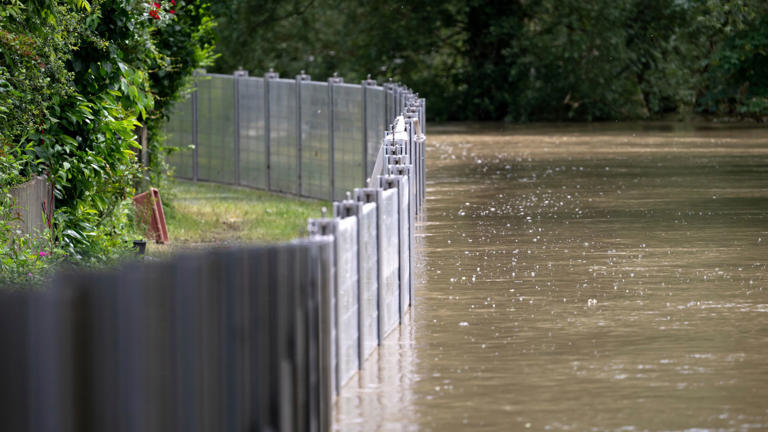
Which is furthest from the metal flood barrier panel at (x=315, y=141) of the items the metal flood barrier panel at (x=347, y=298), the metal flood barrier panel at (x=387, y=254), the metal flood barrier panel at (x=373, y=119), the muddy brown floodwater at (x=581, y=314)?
the metal flood barrier panel at (x=347, y=298)

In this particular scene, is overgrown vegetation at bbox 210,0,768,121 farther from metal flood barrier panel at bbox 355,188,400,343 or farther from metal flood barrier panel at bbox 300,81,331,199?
metal flood barrier panel at bbox 355,188,400,343

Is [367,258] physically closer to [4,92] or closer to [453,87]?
[4,92]

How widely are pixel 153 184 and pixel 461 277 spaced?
6495 mm

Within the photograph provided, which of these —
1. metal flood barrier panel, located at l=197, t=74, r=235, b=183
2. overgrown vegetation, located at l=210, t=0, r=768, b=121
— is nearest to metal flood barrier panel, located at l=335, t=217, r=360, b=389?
metal flood barrier panel, located at l=197, t=74, r=235, b=183

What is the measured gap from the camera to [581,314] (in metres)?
10.2

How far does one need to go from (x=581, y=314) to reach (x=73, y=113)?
12.9 ft

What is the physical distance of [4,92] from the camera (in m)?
9.73


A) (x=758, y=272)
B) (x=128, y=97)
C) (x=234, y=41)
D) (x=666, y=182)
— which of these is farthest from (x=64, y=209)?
(x=234, y=41)

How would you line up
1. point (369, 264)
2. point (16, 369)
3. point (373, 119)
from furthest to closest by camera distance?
point (373, 119) → point (369, 264) → point (16, 369)

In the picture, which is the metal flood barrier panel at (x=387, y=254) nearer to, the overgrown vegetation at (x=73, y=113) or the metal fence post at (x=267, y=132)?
the overgrown vegetation at (x=73, y=113)

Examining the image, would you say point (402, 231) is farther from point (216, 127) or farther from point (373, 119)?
point (216, 127)

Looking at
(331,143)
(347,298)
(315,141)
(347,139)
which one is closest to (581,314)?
(347,298)

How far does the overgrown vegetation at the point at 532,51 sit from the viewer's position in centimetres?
3703

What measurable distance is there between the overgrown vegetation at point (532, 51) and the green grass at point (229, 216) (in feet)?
48.4
